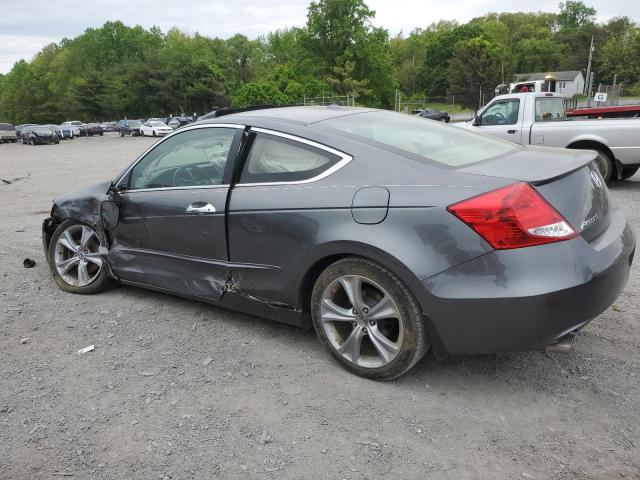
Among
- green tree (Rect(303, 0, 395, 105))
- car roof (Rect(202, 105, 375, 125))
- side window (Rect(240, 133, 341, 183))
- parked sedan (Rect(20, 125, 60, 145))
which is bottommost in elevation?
parked sedan (Rect(20, 125, 60, 145))

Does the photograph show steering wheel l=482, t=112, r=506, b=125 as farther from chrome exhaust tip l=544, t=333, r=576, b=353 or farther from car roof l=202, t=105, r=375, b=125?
chrome exhaust tip l=544, t=333, r=576, b=353

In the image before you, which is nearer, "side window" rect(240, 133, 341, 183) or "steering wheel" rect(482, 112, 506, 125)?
"side window" rect(240, 133, 341, 183)

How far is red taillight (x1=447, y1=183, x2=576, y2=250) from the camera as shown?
259 cm

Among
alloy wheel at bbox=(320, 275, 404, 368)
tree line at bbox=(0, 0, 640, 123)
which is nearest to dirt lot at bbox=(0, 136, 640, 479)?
alloy wheel at bbox=(320, 275, 404, 368)

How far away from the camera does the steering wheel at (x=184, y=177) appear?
3939 mm

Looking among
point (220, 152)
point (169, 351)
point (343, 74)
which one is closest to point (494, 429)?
point (169, 351)

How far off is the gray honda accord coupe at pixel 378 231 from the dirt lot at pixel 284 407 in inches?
11.4

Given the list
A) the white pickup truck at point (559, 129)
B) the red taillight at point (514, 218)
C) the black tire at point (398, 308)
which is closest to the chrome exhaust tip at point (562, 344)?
the red taillight at point (514, 218)

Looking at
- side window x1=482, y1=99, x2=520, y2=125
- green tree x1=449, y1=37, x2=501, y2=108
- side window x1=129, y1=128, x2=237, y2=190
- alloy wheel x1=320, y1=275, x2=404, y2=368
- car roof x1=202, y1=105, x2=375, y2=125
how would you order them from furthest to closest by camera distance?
green tree x1=449, y1=37, x2=501, y2=108, side window x1=482, y1=99, x2=520, y2=125, side window x1=129, y1=128, x2=237, y2=190, car roof x1=202, y1=105, x2=375, y2=125, alloy wheel x1=320, y1=275, x2=404, y2=368

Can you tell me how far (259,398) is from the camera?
10.0 ft

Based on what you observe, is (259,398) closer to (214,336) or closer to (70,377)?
(214,336)

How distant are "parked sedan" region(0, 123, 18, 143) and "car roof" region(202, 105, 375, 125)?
45.7 metres

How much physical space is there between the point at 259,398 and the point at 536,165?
78.5 inches

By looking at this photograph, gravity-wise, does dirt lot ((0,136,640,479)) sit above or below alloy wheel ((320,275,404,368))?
below
